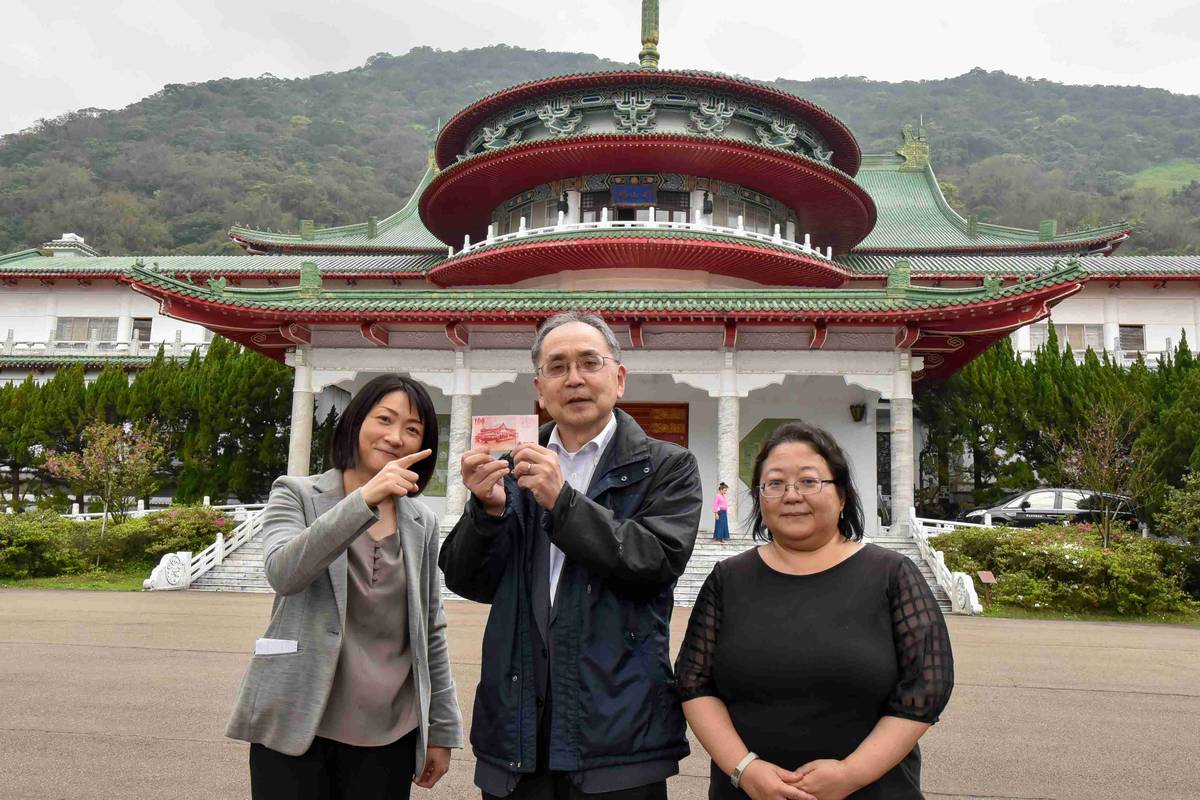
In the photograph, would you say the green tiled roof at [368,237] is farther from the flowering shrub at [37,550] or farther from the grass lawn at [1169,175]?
the grass lawn at [1169,175]

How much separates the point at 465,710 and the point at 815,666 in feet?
12.5

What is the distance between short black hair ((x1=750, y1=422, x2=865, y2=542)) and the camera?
267 cm

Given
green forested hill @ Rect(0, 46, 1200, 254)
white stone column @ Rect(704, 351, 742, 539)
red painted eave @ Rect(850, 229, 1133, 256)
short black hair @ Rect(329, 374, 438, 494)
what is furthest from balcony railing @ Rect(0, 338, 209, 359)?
green forested hill @ Rect(0, 46, 1200, 254)

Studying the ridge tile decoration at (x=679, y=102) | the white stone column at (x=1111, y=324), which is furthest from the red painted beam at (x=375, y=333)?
Answer: the white stone column at (x=1111, y=324)

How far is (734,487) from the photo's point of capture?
15.4 metres

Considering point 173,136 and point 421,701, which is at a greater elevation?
point 173,136

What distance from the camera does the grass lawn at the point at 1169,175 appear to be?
75.3 meters

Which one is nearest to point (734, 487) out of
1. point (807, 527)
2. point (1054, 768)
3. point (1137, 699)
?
point (1137, 699)

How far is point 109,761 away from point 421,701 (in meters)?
3.01

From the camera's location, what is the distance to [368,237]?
2769 cm

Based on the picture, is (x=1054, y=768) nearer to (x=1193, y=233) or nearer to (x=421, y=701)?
(x=421, y=701)

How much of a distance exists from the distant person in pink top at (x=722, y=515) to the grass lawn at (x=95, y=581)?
30.9 feet

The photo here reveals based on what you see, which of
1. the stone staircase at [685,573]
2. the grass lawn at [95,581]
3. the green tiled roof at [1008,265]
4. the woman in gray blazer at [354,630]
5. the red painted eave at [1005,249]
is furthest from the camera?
the red painted eave at [1005,249]

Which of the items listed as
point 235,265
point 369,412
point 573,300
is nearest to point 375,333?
point 573,300
